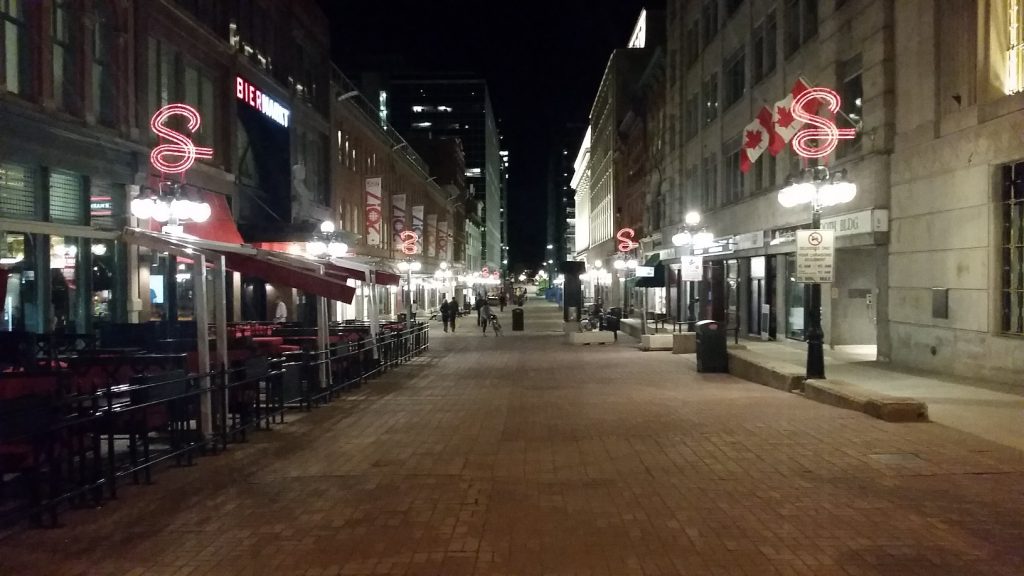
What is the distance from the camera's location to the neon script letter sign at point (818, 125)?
1772 cm

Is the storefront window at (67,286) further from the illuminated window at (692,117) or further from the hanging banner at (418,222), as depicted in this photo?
the hanging banner at (418,222)

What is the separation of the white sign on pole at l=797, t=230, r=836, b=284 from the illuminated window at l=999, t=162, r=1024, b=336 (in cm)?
297

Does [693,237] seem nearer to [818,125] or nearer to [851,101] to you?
[851,101]

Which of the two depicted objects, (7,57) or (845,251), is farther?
(845,251)

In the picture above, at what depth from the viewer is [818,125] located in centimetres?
1838

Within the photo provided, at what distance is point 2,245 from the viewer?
15.2 metres

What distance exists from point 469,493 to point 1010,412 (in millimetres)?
8525

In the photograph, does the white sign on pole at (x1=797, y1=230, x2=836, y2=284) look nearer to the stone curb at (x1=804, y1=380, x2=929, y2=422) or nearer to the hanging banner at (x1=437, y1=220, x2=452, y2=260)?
the stone curb at (x1=804, y1=380, x2=929, y2=422)

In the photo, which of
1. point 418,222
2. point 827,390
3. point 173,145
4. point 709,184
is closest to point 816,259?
point 827,390

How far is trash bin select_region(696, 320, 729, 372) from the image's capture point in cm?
1928

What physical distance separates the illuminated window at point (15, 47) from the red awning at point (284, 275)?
7624 millimetres

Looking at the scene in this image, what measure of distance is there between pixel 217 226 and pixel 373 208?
1936cm

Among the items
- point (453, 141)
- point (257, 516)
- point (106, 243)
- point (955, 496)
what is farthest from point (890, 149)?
point (453, 141)

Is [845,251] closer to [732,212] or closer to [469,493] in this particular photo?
[732,212]
